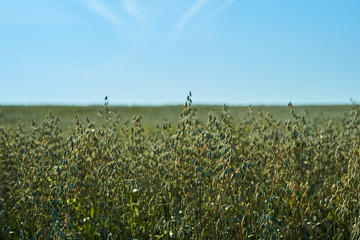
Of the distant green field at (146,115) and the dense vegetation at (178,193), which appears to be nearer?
the dense vegetation at (178,193)

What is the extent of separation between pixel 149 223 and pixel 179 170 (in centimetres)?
88

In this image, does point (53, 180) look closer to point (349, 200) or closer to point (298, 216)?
point (298, 216)

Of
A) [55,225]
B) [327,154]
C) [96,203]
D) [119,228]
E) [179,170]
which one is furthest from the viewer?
[327,154]

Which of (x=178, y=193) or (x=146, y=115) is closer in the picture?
(x=178, y=193)

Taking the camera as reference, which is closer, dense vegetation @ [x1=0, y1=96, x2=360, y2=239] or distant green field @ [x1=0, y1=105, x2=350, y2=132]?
dense vegetation @ [x1=0, y1=96, x2=360, y2=239]

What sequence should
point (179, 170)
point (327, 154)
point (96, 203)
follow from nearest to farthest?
1. point (179, 170)
2. point (96, 203)
3. point (327, 154)

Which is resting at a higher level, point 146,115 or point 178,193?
point 146,115

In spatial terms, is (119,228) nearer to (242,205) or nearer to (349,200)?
(242,205)

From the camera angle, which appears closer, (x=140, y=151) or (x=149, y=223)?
(x=149, y=223)

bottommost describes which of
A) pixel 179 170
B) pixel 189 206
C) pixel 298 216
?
pixel 298 216

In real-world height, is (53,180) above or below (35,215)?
above

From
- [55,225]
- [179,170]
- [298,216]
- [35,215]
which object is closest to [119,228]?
[55,225]

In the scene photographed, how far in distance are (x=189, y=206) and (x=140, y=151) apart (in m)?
1.24

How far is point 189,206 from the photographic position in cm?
466
